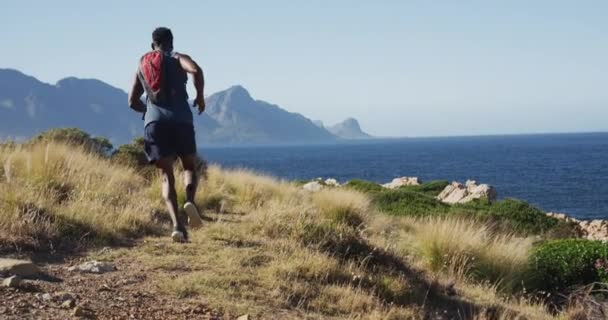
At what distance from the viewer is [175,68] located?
675cm

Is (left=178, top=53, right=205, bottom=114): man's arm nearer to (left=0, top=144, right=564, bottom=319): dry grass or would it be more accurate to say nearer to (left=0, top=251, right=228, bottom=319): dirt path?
(left=0, top=144, right=564, bottom=319): dry grass

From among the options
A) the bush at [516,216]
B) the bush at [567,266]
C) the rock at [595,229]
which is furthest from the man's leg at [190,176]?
the rock at [595,229]

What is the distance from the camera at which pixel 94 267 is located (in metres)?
6.16

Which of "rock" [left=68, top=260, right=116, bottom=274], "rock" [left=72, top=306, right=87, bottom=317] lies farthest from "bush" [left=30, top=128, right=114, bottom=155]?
"rock" [left=72, top=306, right=87, bottom=317]

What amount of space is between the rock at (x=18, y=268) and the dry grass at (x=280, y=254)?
1029 mm

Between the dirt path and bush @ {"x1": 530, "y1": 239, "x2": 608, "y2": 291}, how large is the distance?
655 centimetres

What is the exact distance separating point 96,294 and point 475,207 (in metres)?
16.7

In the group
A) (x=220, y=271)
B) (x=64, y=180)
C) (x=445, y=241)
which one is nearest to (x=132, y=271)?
(x=220, y=271)

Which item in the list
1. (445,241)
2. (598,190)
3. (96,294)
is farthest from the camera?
(598,190)

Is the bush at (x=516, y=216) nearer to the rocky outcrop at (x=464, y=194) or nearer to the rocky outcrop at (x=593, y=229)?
the rocky outcrop at (x=593, y=229)

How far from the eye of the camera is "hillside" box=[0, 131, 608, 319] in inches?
219

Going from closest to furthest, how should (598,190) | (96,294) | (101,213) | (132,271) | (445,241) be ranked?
(96,294), (132,271), (101,213), (445,241), (598,190)

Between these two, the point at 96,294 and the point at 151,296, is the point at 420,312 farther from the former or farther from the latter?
the point at 96,294

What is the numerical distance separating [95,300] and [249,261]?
1.89 meters
